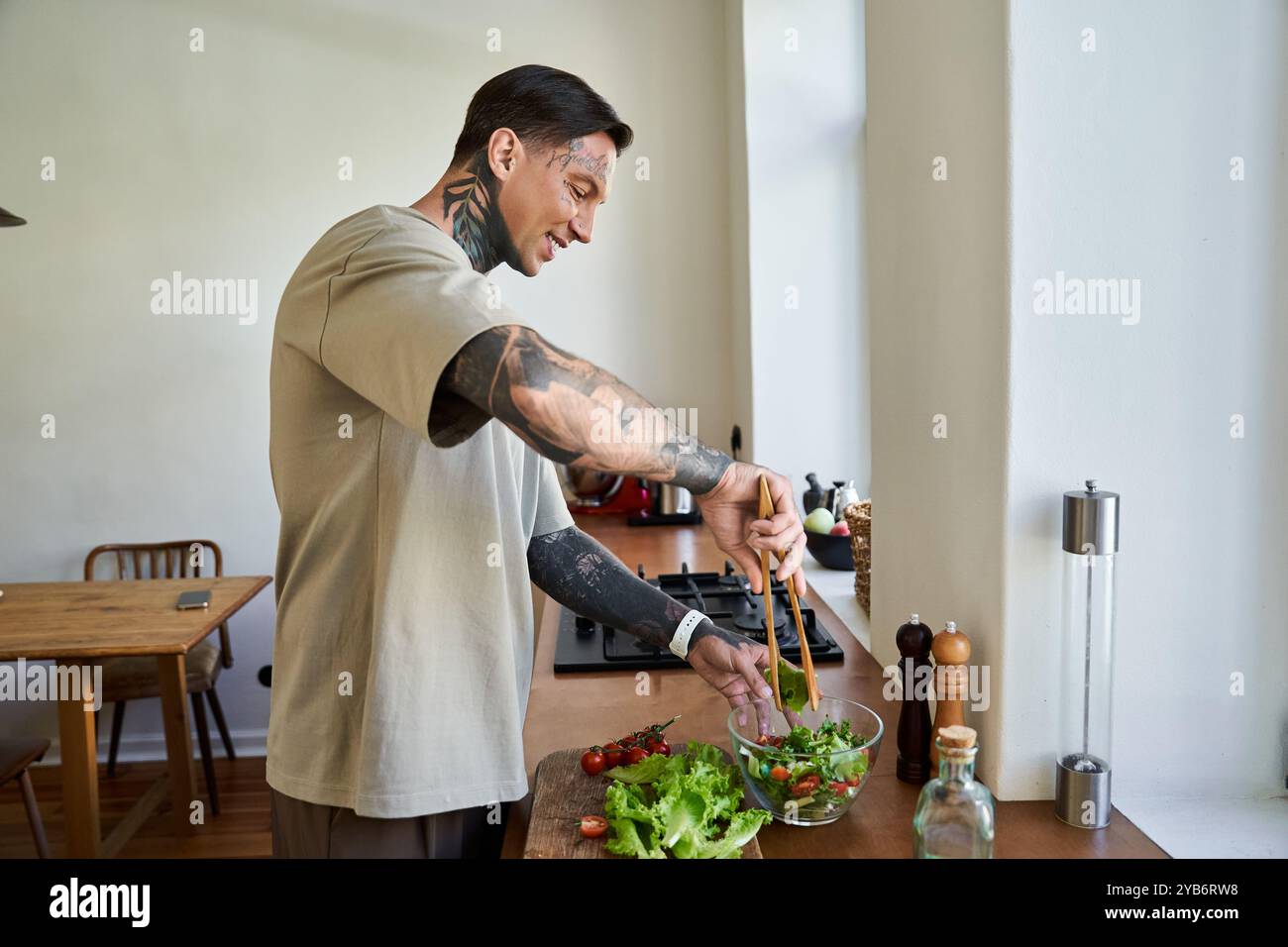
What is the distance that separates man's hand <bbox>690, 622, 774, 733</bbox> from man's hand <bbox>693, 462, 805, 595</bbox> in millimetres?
279

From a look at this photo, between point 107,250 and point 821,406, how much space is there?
2.51 meters

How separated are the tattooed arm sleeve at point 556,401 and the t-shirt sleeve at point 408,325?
0.06 ft

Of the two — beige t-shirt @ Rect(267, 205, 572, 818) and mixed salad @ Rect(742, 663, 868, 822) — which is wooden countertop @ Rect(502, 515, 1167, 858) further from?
beige t-shirt @ Rect(267, 205, 572, 818)

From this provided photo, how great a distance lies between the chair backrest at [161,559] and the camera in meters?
3.44

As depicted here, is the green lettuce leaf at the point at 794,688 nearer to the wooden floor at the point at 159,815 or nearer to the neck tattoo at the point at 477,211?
the neck tattoo at the point at 477,211

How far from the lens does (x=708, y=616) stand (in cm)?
191

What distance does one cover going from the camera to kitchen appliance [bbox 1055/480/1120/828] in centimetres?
102

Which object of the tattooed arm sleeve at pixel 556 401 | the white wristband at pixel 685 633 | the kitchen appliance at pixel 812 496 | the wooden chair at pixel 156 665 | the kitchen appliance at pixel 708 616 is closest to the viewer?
the tattooed arm sleeve at pixel 556 401

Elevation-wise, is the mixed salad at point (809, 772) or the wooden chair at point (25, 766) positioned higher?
the mixed salad at point (809, 772)

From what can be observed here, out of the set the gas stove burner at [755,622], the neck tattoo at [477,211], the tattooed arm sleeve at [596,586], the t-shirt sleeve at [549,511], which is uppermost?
the neck tattoo at [477,211]

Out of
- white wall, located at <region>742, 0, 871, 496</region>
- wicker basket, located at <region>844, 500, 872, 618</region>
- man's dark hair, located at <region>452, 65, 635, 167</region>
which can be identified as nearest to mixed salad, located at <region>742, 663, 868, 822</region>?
man's dark hair, located at <region>452, 65, 635, 167</region>

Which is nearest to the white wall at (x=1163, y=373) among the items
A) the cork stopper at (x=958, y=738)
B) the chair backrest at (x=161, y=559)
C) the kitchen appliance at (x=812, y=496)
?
the cork stopper at (x=958, y=738)
